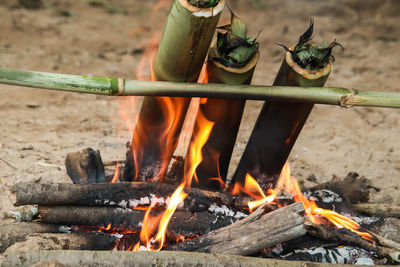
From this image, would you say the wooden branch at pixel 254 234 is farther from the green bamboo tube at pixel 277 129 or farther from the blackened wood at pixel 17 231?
the blackened wood at pixel 17 231

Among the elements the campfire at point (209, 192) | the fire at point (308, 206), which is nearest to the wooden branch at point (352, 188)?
the campfire at point (209, 192)

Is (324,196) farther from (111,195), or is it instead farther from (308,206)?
(111,195)

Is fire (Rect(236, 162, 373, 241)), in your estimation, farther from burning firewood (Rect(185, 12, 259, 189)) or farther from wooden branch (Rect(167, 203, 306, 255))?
wooden branch (Rect(167, 203, 306, 255))

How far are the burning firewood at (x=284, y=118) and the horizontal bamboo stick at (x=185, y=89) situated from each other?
14 centimetres

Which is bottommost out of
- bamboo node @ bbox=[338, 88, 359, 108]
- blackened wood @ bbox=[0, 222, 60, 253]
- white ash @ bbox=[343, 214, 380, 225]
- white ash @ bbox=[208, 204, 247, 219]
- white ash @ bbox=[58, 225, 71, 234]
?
white ash @ bbox=[58, 225, 71, 234]

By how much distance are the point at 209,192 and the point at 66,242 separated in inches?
35.5

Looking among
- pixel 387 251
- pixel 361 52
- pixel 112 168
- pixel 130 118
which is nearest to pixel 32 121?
pixel 130 118

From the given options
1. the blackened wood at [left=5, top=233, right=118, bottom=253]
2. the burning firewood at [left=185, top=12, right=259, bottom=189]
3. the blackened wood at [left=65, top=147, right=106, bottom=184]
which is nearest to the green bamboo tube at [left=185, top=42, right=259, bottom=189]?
the burning firewood at [left=185, top=12, right=259, bottom=189]

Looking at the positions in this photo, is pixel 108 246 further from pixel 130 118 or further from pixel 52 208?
pixel 130 118

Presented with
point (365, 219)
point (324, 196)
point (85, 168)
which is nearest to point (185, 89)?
point (85, 168)

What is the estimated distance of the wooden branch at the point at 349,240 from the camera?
260 centimetres

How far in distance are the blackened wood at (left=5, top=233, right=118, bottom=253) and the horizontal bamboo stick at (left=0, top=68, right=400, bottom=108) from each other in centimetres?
78

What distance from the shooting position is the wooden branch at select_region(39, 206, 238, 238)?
8.48 feet

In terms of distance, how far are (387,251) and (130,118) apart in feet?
11.1
